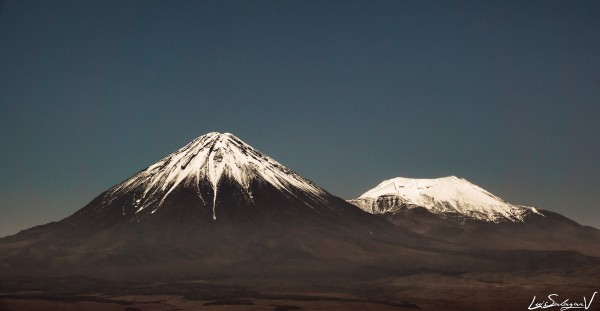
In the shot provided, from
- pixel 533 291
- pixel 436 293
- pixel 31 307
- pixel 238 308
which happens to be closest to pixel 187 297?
pixel 238 308

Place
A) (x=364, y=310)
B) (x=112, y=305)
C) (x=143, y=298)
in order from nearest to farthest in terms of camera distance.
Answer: (x=364, y=310) → (x=112, y=305) → (x=143, y=298)

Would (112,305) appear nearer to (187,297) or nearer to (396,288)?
(187,297)

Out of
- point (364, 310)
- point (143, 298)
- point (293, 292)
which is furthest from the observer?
point (293, 292)

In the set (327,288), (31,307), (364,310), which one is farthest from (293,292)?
(31,307)

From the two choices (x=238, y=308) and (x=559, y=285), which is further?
(x=559, y=285)

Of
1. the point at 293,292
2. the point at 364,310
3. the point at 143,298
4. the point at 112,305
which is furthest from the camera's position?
the point at 293,292

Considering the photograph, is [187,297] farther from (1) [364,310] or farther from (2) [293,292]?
(1) [364,310]

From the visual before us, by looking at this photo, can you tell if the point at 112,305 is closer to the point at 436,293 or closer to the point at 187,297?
the point at 187,297

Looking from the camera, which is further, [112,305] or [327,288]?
[327,288]
